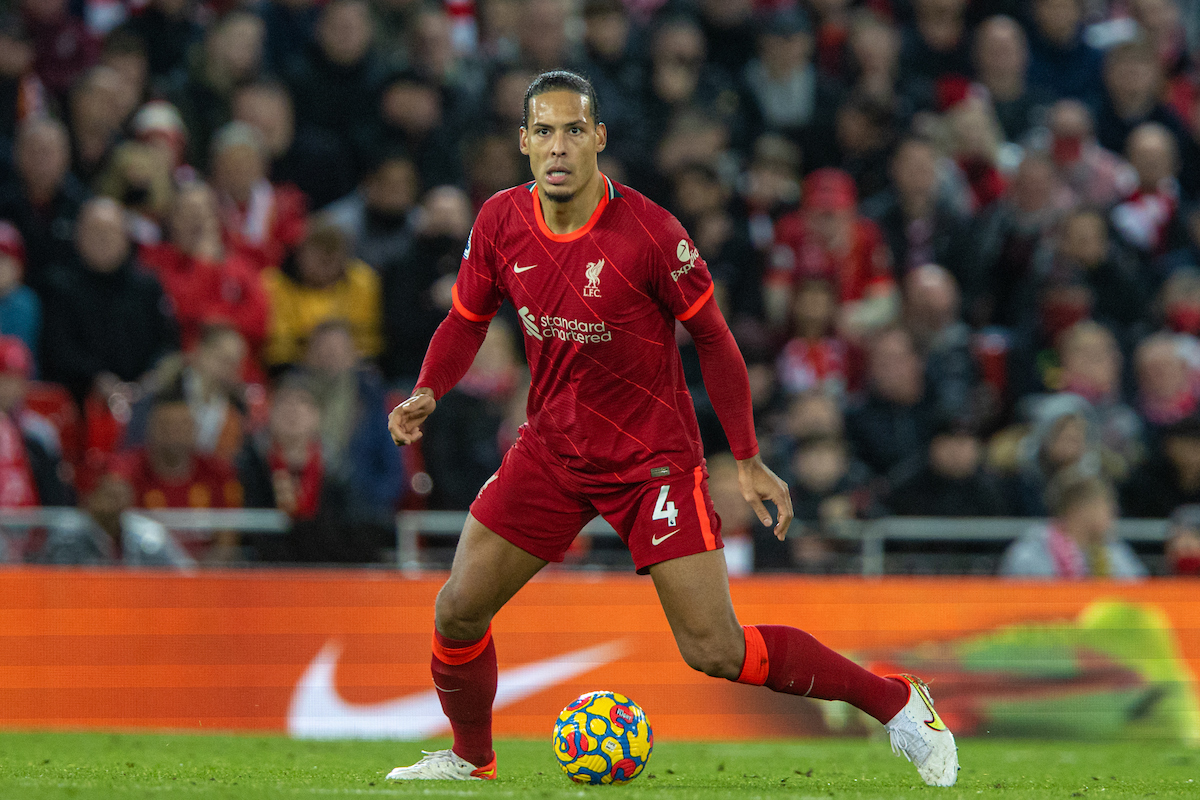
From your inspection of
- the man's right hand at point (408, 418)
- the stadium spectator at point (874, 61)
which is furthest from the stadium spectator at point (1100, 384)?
the man's right hand at point (408, 418)

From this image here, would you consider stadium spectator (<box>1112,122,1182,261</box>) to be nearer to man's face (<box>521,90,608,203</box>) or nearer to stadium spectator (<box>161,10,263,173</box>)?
stadium spectator (<box>161,10,263,173</box>)

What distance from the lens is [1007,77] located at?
1319 cm

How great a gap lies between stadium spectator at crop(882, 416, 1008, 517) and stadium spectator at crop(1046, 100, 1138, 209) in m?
3.39

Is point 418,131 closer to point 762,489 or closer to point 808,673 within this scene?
point 762,489

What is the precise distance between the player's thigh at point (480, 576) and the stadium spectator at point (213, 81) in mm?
6741

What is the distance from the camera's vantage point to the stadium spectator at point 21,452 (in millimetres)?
9062

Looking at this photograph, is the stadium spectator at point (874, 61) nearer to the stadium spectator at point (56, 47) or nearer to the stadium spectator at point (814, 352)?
the stadium spectator at point (814, 352)

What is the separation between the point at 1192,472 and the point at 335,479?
580cm

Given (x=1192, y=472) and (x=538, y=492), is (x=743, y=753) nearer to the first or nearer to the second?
(x=538, y=492)

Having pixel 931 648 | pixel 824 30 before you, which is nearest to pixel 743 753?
pixel 931 648

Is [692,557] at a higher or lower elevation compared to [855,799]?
higher

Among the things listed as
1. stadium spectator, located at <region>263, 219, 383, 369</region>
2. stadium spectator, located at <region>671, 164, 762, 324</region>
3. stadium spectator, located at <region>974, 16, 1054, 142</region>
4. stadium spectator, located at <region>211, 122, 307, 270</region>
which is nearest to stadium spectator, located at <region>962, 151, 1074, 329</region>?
stadium spectator, located at <region>974, 16, 1054, 142</region>

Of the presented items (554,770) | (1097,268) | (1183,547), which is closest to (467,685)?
(554,770)

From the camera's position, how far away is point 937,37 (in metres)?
13.5
